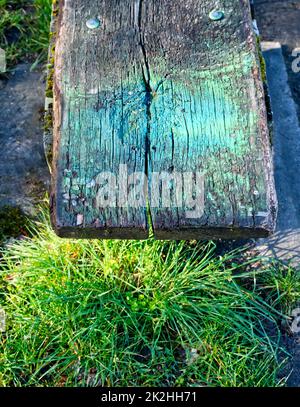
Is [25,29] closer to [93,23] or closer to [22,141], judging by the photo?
[22,141]

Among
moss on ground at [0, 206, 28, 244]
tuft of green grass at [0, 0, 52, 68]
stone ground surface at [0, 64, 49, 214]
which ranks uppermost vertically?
tuft of green grass at [0, 0, 52, 68]

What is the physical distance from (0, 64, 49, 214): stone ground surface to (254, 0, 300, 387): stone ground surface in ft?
4.89

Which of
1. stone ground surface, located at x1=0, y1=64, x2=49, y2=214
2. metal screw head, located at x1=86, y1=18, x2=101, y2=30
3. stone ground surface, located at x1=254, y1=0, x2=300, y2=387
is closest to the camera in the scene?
metal screw head, located at x1=86, y1=18, x2=101, y2=30

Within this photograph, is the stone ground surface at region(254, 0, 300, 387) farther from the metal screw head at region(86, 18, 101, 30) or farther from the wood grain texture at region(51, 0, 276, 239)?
the metal screw head at region(86, 18, 101, 30)

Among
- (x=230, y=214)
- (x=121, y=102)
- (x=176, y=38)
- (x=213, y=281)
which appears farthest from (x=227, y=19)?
(x=213, y=281)

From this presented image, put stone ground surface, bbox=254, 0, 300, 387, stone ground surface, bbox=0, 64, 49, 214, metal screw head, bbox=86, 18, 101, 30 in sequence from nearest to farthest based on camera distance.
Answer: metal screw head, bbox=86, 18, 101, 30 → stone ground surface, bbox=254, 0, 300, 387 → stone ground surface, bbox=0, 64, 49, 214

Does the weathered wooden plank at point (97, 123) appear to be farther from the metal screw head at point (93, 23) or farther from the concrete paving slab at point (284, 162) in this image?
the concrete paving slab at point (284, 162)

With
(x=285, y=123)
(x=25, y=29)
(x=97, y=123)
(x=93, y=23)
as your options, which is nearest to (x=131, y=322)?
(x=97, y=123)

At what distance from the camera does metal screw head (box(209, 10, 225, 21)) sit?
2867mm

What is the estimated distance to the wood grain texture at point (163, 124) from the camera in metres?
2.40

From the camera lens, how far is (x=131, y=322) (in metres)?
2.99

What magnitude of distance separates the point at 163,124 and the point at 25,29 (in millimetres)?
2514

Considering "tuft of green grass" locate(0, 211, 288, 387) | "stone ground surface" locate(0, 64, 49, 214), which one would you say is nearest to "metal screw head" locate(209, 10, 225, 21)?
"tuft of green grass" locate(0, 211, 288, 387)

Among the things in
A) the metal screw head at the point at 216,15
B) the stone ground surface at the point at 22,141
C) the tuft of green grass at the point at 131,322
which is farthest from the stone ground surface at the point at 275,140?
the metal screw head at the point at 216,15
